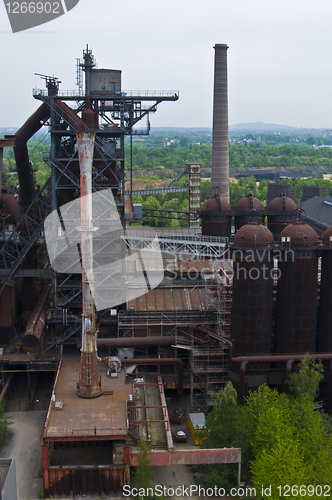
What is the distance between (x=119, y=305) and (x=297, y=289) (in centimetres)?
1201

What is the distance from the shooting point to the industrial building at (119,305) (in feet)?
90.9

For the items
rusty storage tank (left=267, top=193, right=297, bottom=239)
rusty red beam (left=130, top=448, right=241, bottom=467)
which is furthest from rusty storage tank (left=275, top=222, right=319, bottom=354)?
rusty storage tank (left=267, top=193, right=297, bottom=239)

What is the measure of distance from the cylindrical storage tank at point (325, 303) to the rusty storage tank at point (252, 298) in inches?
138

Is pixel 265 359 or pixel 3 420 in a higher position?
pixel 265 359

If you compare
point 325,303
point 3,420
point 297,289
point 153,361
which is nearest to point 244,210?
point 325,303

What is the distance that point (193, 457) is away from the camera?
1038 inches

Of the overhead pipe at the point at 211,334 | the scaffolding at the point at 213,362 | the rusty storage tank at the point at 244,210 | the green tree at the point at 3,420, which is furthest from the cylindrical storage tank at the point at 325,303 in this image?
the green tree at the point at 3,420

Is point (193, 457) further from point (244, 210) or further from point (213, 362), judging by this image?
point (244, 210)

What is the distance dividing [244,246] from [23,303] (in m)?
17.9

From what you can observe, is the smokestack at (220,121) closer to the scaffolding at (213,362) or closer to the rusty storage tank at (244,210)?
the rusty storage tank at (244,210)

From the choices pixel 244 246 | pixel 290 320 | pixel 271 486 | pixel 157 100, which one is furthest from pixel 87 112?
pixel 271 486

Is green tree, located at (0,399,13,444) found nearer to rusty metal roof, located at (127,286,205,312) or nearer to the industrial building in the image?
the industrial building

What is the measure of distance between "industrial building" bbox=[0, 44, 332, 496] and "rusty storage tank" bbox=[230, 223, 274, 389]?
69mm

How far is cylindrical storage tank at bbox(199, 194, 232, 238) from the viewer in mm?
44375
